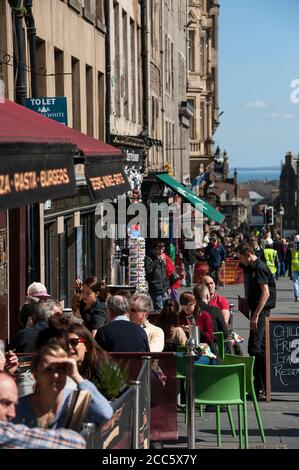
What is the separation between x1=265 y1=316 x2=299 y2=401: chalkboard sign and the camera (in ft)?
49.3

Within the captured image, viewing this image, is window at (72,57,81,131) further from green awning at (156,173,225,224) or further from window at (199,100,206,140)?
window at (199,100,206,140)

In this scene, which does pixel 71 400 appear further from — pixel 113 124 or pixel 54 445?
pixel 113 124

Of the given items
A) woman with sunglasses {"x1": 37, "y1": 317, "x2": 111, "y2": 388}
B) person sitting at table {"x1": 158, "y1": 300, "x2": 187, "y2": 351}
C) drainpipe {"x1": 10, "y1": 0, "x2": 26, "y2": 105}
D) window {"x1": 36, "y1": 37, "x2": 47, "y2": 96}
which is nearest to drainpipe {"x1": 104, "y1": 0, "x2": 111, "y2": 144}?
window {"x1": 36, "y1": 37, "x2": 47, "y2": 96}

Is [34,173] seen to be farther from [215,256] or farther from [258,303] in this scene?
[215,256]

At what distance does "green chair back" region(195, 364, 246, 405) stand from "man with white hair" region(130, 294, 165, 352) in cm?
87

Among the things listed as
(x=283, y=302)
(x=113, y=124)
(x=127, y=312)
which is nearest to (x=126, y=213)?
(x=113, y=124)

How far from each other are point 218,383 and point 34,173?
4614 millimetres

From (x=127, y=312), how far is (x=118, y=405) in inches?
170

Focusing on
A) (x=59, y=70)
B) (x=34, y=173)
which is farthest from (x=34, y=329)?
(x=59, y=70)

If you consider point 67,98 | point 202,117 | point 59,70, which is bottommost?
point 202,117

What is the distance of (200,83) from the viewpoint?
66375mm

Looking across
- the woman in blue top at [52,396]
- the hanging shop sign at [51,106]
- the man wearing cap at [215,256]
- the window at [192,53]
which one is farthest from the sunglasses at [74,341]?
the window at [192,53]

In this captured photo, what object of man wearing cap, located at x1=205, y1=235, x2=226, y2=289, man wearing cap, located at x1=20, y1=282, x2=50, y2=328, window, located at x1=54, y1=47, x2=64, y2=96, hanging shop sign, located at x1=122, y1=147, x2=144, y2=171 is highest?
window, located at x1=54, y1=47, x2=64, y2=96

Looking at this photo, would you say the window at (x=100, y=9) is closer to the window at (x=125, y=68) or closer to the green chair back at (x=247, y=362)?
the window at (x=125, y=68)
